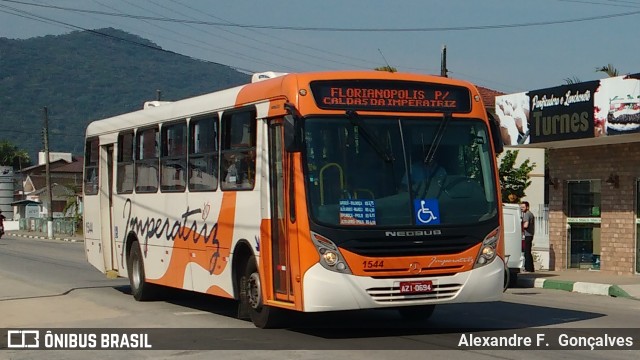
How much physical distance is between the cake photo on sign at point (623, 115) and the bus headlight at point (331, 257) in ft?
36.9

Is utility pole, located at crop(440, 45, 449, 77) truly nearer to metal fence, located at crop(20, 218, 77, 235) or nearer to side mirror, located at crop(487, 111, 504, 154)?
side mirror, located at crop(487, 111, 504, 154)

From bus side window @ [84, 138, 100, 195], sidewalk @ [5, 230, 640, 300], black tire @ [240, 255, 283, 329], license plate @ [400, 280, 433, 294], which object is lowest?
sidewalk @ [5, 230, 640, 300]

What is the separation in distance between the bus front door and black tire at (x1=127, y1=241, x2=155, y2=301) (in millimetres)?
5465

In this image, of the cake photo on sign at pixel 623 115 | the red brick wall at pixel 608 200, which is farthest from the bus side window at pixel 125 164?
the red brick wall at pixel 608 200

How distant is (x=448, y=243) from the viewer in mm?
12008

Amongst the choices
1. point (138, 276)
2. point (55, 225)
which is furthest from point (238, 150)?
point (55, 225)

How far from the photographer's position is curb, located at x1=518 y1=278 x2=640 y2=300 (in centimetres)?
1915

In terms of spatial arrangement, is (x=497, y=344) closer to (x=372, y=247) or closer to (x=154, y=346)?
(x=372, y=247)

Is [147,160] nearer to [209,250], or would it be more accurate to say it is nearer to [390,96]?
[209,250]

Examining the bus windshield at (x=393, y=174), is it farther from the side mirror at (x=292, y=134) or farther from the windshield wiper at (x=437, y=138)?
the side mirror at (x=292, y=134)

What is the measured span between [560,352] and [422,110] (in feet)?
10.9

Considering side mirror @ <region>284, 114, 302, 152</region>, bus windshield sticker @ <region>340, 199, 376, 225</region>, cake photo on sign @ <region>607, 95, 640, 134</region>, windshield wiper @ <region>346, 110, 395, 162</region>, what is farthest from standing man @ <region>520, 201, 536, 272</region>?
side mirror @ <region>284, 114, 302, 152</region>

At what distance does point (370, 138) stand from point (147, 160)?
19.7 ft

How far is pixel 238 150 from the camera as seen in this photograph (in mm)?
13523
